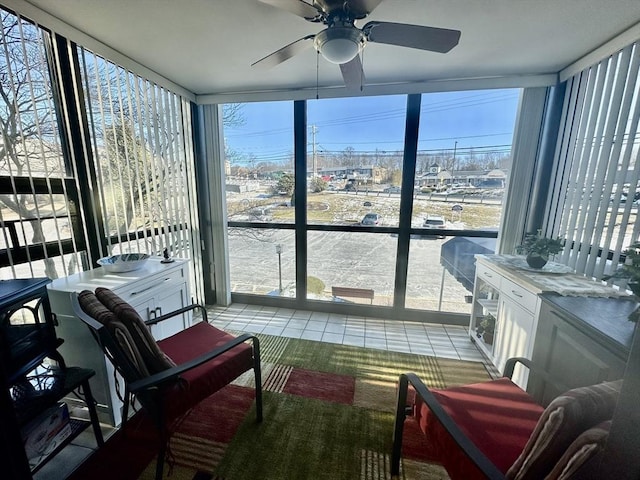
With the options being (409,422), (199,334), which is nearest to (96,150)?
(199,334)

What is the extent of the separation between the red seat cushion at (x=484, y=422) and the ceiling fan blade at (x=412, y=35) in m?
1.74

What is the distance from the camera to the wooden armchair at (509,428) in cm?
64

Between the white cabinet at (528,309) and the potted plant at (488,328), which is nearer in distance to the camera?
the white cabinet at (528,309)

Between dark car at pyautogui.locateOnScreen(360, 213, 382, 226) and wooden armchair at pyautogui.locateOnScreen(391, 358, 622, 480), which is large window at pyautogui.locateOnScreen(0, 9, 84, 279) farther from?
dark car at pyautogui.locateOnScreen(360, 213, 382, 226)

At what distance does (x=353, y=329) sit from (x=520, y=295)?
1561 mm

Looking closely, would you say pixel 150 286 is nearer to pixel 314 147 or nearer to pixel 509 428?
pixel 314 147

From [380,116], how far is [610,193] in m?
1.92

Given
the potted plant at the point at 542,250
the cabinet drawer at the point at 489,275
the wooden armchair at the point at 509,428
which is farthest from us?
the cabinet drawer at the point at 489,275

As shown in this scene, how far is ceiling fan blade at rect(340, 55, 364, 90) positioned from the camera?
1.56 meters

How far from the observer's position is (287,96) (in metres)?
2.76

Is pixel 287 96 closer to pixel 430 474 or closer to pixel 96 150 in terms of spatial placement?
pixel 96 150

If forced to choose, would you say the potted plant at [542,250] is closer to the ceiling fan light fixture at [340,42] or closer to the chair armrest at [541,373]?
the chair armrest at [541,373]

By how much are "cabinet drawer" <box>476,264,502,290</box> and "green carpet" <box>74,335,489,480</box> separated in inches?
28.7

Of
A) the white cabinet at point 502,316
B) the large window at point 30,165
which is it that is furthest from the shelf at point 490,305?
the large window at point 30,165
